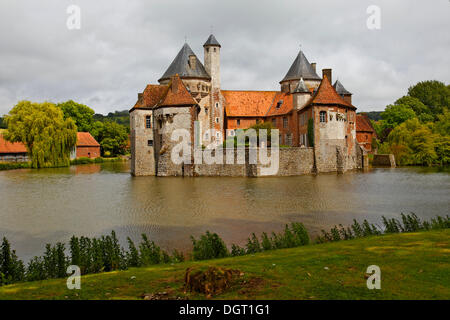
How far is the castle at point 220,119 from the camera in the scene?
36438 millimetres

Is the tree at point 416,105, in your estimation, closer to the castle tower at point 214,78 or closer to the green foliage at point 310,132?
the green foliage at point 310,132

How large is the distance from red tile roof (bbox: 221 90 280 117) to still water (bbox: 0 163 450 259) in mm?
25615

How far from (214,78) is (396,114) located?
125 ft

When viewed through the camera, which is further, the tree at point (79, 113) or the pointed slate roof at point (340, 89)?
the tree at point (79, 113)

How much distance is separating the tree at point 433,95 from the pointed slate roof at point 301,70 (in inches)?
1414

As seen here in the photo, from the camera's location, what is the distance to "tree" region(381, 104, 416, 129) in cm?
6262

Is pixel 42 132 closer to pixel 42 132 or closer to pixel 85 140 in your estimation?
pixel 42 132

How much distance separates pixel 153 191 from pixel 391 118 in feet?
180

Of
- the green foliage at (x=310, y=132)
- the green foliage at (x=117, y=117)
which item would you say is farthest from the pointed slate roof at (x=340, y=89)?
the green foliage at (x=117, y=117)

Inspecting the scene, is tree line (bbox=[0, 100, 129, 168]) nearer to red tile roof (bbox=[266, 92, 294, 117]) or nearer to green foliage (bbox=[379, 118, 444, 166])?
red tile roof (bbox=[266, 92, 294, 117])

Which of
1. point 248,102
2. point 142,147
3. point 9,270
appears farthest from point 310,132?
point 9,270

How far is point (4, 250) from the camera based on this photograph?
8.09 metres

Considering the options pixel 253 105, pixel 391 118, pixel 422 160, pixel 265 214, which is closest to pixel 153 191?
pixel 265 214

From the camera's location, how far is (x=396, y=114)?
63.3 metres
